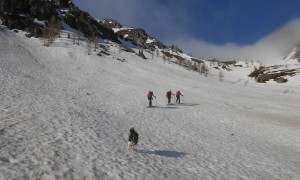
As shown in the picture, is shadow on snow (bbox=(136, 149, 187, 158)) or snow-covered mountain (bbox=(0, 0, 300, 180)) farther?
shadow on snow (bbox=(136, 149, 187, 158))

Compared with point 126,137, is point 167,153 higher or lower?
lower

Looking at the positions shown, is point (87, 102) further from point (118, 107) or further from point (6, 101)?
point (6, 101)

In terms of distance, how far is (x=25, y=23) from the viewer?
95500mm

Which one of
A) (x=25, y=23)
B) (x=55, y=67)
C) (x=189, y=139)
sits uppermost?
(x=25, y=23)

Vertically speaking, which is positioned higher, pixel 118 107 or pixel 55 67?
pixel 55 67

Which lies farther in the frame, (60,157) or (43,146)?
(43,146)

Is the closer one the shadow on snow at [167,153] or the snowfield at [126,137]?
the snowfield at [126,137]

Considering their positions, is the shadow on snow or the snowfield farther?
the shadow on snow

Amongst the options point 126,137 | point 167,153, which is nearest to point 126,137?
point 126,137

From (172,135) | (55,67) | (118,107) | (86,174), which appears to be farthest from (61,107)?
(55,67)

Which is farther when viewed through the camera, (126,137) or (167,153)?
(126,137)

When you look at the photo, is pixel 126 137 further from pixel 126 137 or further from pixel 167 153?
pixel 167 153

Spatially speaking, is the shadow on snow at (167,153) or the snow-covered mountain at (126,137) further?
the shadow on snow at (167,153)

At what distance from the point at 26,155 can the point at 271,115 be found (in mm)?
32590
